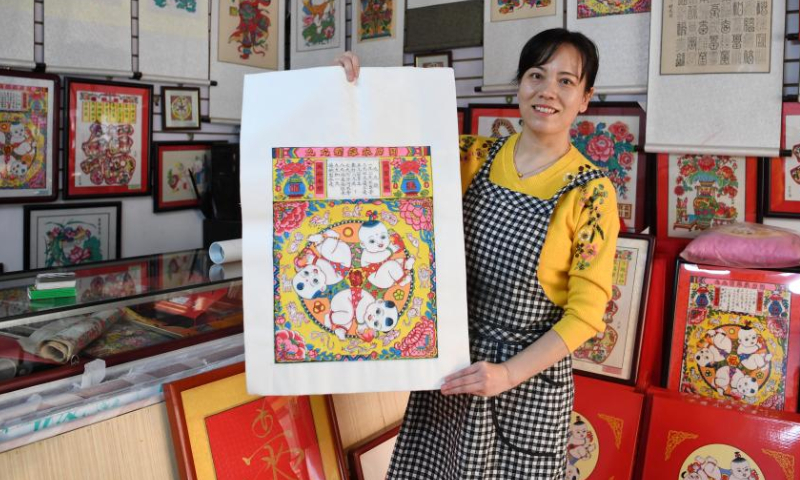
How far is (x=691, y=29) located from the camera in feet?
9.00

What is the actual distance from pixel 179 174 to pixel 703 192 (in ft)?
9.66

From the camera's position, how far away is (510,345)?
1.55m

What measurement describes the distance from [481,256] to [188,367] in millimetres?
932

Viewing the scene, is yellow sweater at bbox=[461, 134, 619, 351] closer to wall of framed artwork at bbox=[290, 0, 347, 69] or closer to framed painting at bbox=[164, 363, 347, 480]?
framed painting at bbox=[164, 363, 347, 480]

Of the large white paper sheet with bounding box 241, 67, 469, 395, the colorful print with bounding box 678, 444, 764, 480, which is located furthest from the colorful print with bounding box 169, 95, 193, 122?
the colorful print with bounding box 678, 444, 764, 480

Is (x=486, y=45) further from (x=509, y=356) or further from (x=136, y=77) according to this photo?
(x=509, y=356)

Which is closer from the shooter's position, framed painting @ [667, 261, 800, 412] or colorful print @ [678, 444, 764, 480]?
colorful print @ [678, 444, 764, 480]

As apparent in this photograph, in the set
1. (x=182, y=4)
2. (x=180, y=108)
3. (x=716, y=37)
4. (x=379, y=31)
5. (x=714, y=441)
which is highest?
(x=182, y=4)

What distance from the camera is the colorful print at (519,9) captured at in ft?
10.5

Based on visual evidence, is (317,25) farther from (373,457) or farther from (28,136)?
(373,457)

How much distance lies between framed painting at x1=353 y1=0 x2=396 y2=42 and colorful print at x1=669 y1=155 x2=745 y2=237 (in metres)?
1.85

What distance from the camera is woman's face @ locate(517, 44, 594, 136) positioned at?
156 centimetres

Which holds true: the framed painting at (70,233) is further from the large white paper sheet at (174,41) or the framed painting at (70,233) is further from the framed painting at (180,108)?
the large white paper sheet at (174,41)

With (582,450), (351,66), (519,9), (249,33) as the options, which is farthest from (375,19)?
(582,450)
